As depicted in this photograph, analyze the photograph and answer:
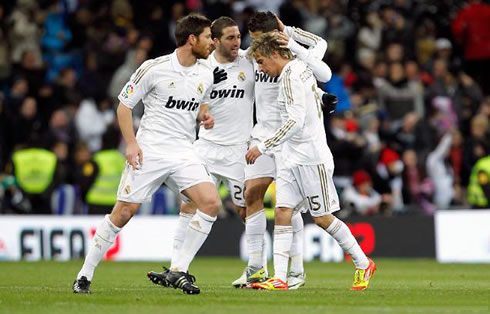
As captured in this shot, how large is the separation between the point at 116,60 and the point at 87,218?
433cm

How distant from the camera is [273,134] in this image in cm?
1194

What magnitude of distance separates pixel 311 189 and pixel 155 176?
5.28 ft

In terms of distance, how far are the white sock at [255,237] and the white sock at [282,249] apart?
28.8 inches

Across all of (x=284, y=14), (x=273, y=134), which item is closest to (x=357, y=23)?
(x=284, y=14)

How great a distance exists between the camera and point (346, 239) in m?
11.8

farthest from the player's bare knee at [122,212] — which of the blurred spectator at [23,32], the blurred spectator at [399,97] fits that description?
the blurred spectator at [23,32]

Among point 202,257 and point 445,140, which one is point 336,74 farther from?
point 202,257

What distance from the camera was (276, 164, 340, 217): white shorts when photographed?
38.3ft

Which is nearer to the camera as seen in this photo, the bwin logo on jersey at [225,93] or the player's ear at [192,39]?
the player's ear at [192,39]

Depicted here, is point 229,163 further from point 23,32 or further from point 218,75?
point 23,32

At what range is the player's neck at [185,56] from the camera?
11305mm

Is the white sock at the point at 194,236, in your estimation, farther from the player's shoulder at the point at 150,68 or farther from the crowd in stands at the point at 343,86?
the crowd in stands at the point at 343,86

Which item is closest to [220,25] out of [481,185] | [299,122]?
[299,122]

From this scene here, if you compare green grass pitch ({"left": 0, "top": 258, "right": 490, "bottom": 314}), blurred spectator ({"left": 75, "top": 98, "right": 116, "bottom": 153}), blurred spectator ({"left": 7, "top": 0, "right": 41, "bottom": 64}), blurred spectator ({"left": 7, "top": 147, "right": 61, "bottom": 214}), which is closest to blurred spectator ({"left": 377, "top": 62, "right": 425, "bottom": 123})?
blurred spectator ({"left": 75, "top": 98, "right": 116, "bottom": 153})
